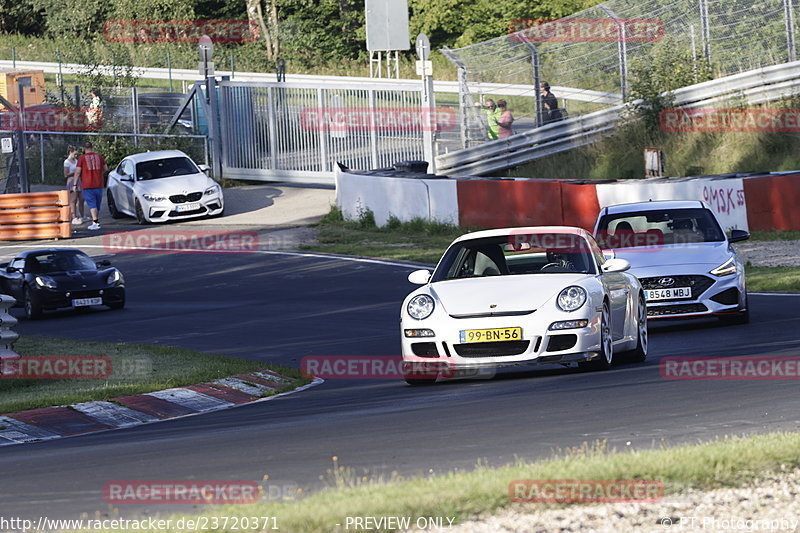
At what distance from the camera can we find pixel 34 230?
32344 mm

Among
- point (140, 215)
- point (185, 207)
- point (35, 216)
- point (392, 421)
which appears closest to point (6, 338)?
point (392, 421)

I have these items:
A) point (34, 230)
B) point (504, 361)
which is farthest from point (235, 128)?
point (504, 361)

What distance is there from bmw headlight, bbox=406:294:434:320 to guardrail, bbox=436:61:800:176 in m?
19.3

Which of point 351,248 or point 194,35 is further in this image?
point 194,35

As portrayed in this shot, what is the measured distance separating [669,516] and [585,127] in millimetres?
27198

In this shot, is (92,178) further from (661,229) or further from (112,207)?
(661,229)

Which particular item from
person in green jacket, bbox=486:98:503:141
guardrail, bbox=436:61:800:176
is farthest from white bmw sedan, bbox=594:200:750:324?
person in green jacket, bbox=486:98:503:141

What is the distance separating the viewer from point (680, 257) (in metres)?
15.9

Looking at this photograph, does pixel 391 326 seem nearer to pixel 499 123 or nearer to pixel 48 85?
pixel 499 123

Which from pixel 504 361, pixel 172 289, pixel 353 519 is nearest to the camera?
pixel 353 519

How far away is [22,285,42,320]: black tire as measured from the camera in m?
21.8

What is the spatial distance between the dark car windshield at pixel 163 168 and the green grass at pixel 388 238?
443 centimetres

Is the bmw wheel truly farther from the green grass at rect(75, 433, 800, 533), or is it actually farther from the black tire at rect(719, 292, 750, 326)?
the green grass at rect(75, 433, 800, 533)

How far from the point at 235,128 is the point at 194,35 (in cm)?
2834
